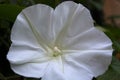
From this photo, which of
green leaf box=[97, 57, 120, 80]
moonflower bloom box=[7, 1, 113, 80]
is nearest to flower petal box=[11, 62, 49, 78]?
moonflower bloom box=[7, 1, 113, 80]

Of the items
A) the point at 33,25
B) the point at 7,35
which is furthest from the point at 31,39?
the point at 7,35

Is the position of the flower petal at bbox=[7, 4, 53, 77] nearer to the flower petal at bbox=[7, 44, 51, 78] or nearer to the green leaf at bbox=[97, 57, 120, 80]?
the flower petal at bbox=[7, 44, 51, 78]

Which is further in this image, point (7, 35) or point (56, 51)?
point (7, 35)

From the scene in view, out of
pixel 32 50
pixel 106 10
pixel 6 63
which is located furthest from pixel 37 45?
pixel 106 10

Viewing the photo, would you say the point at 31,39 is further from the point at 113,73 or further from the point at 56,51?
the point at 113,73

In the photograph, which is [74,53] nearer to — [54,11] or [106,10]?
[54,11]

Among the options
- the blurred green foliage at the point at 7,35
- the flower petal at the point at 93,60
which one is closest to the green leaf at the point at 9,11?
the blurred green foliage at the point at 7,35
